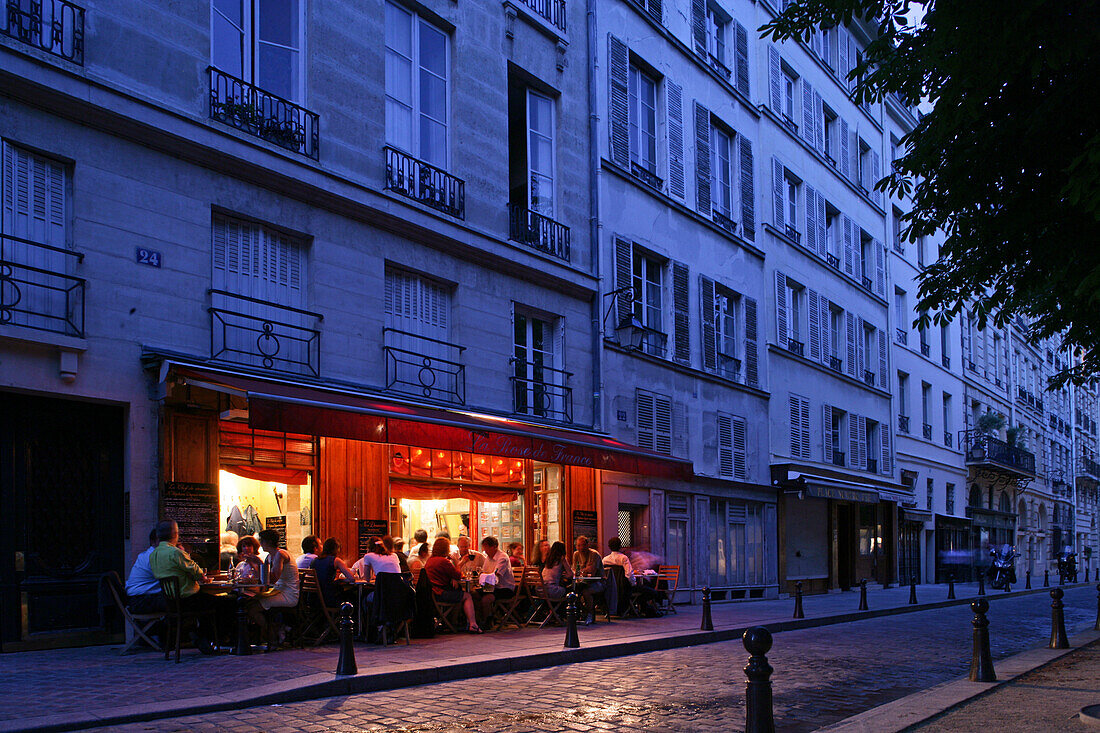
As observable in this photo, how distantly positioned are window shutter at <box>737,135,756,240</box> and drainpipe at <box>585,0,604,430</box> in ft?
20.9

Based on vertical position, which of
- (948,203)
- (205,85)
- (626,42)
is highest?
(626,42)

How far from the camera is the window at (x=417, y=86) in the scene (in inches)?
573

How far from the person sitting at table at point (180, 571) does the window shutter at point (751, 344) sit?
52.4 ft

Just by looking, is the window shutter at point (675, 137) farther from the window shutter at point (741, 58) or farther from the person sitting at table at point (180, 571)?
the person sitting at table at point (180, 571)

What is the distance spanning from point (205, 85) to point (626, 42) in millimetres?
10475

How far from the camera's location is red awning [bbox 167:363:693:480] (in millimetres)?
10289

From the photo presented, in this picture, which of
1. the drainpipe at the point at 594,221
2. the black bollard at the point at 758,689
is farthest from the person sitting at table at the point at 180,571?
the drainpipe at the point at 594,221

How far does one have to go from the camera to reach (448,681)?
916 cm

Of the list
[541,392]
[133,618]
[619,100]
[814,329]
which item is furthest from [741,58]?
[133,618]

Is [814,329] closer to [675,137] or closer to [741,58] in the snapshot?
[741,58]

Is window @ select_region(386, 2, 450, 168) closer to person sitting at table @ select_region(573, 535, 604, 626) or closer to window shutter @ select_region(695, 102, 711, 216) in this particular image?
person sitting at table @ select_region(573, 535, 604, 626)

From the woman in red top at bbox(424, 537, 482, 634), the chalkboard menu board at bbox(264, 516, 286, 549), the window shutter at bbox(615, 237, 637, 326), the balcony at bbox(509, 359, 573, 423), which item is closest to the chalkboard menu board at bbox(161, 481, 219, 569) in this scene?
the chalkboard menu board at bbox(264, 516, 286, 549)

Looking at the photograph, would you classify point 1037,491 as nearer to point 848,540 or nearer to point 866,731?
point 848,540

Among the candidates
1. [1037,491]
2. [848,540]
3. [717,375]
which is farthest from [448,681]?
[1037,491]
